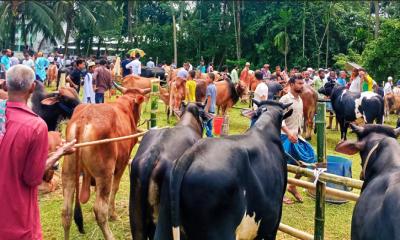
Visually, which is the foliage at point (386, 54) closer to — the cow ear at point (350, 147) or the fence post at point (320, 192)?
the fence post at point (320, 192)

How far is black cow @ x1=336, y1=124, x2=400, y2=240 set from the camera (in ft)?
11.2

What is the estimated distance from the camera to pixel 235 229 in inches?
155

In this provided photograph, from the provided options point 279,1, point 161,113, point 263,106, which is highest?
point 279,1

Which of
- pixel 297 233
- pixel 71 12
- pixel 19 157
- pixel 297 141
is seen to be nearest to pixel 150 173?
pixel 19 157

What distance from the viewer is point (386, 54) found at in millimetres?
21766

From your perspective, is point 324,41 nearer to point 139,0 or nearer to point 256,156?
point 139,0

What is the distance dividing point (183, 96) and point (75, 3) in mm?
27286

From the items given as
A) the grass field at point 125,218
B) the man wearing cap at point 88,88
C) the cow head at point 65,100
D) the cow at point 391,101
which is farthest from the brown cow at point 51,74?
the cow head at point 65,100

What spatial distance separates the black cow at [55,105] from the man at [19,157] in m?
4.08

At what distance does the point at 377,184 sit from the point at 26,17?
37558 millimetres

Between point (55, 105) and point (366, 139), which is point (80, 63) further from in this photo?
point (366, 139)

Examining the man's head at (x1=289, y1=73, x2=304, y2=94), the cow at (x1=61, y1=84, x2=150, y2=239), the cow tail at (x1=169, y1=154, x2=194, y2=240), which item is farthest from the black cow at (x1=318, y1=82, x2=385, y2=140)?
the cow tail at (x1=169, y1=154, x2=194, y2=240)

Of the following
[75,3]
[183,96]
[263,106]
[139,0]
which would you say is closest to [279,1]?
[139,0]

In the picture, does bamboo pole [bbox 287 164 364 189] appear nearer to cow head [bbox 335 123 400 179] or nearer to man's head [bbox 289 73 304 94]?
cow head [bbox 335 123 400 179]
